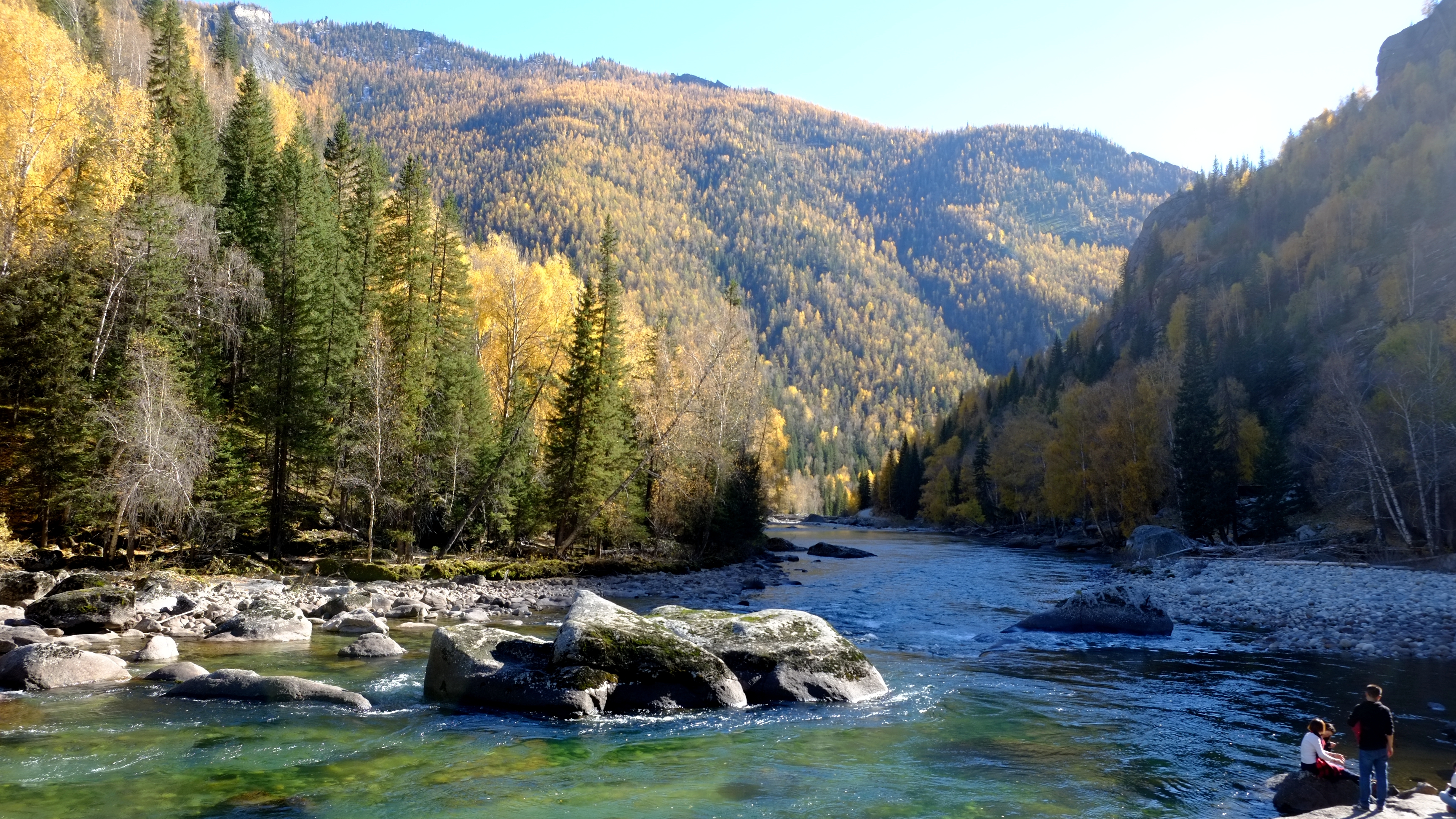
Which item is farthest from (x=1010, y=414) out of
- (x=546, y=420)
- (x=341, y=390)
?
(x=341, y=390)

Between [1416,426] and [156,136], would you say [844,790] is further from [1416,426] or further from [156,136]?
[1416,426]

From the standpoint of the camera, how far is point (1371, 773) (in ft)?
29.2

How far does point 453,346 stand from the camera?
37281 millimetres

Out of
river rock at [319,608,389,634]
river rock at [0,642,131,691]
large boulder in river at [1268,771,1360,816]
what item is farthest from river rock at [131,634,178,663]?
large boulder in river at [1268,771,1360,816]

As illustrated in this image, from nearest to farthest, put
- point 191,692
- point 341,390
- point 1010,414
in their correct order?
point 191,692, point 341,390, point 1010,414

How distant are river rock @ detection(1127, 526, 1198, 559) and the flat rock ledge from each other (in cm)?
3960

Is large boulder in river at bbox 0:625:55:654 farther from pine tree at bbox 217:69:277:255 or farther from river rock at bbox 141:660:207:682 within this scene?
pine tree at bbox 217:69:277:255

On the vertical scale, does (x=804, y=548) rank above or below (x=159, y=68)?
below

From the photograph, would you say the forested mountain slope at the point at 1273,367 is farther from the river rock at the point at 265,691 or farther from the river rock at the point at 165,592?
the river rock at the point at 165,592

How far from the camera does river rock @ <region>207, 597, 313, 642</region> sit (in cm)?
1780

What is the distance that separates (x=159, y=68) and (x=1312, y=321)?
323ft

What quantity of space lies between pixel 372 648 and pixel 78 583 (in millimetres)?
9742

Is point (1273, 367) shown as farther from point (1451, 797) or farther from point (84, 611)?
point (84, 611)

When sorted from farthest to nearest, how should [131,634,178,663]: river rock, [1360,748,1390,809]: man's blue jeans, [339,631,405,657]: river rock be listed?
[339,631,405,657]: river rock, [131,634,178,663]: river rock, [1360,748,1390,809]: man's blue jeans
